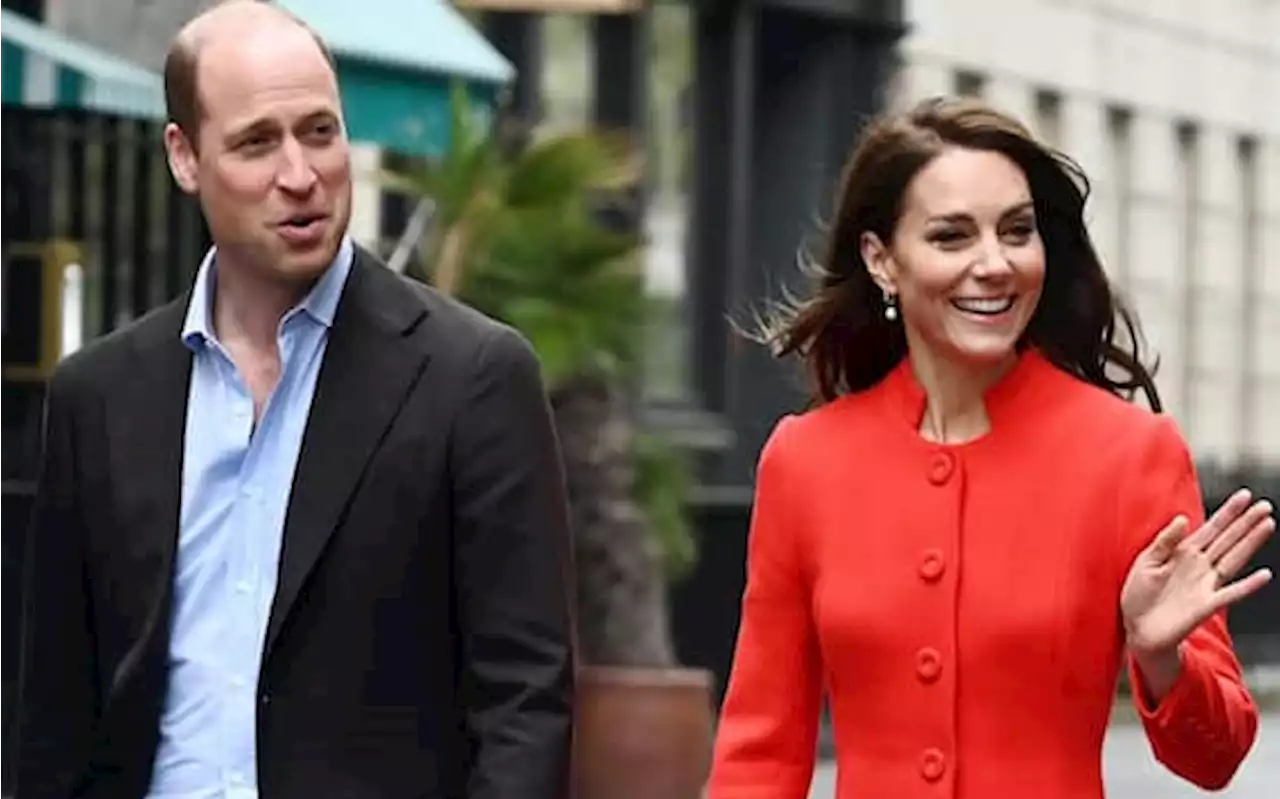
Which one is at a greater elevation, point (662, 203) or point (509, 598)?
point (662, 203)

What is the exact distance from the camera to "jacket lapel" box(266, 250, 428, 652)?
5.24 meters

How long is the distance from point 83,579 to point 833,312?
43.7 inches

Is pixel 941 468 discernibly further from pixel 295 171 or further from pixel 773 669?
pixel 295 171

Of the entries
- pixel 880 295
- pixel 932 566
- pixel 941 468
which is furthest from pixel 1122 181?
pixel 932 566

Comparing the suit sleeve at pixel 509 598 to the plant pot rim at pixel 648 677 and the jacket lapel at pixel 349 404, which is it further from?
the plant pot rim at pixel 648 677

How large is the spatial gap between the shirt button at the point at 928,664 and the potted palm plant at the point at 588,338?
34.0 ft

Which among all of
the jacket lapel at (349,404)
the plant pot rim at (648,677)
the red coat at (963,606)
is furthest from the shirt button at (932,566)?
the plant pot rim at (648,677)

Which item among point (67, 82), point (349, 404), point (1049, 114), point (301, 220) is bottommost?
point (349, 404)

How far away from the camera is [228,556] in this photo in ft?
17.4

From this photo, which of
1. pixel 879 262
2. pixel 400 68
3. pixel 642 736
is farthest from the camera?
pixel 642 736

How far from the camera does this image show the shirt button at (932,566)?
5453 millimetres

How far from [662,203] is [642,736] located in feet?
25.0

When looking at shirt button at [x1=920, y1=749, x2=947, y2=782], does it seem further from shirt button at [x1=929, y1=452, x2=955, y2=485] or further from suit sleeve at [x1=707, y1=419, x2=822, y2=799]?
shirt button at [x1=929, y1=452, x2=955, y2=485]

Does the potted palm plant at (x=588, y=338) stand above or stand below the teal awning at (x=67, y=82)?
below
